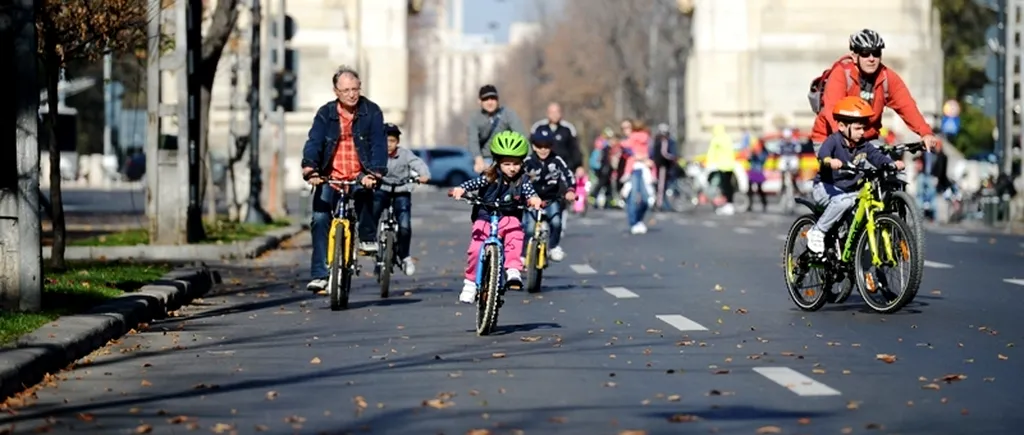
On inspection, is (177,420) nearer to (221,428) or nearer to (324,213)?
(221,428)

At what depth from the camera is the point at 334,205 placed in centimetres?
1727

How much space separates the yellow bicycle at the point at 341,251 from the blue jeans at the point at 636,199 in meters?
15.5

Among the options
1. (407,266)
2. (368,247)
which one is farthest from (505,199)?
(407,266)

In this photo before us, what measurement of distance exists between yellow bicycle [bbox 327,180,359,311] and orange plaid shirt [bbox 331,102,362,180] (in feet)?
0.62

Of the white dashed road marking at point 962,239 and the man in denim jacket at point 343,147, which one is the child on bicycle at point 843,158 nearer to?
the man in denim jacket at point 343,147

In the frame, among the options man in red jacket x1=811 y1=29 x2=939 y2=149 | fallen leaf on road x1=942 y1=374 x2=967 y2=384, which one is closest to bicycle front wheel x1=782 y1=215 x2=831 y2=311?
man in red jacket x1=811 y1=29 x2=939 y2=149

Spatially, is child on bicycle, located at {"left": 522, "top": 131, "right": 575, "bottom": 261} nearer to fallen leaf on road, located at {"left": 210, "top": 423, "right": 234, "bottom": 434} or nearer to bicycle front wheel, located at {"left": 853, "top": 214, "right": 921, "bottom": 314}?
bicycle front wheel, located at {"left": 853, "top": 214, "right": 921, "bottom": 314}

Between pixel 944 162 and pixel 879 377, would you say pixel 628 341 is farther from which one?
pixel 944 162

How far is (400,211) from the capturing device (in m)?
18.5

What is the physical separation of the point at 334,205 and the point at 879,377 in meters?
6.89

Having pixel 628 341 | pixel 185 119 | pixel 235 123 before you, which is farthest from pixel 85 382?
pixel 235 123

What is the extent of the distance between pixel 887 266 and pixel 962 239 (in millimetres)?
15083

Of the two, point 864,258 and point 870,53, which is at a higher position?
point 870,53

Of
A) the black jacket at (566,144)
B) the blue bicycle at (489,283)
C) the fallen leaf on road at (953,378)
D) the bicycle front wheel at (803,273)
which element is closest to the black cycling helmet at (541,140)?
the bicycle front wheel at (803,273)
